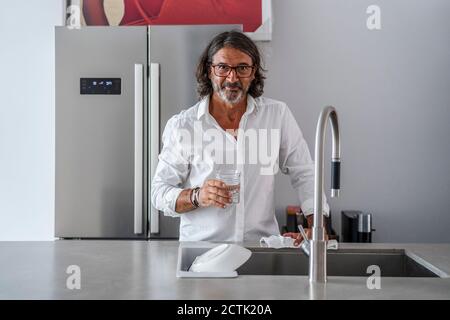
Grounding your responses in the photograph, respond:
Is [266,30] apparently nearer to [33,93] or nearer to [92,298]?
[33,93]

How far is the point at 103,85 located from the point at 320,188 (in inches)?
69.3

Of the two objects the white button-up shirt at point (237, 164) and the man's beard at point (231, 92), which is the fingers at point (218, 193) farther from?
the man's beard at point (231, 92)

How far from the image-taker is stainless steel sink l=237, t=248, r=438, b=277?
1825 mm

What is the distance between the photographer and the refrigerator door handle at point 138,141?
2781 millimetres

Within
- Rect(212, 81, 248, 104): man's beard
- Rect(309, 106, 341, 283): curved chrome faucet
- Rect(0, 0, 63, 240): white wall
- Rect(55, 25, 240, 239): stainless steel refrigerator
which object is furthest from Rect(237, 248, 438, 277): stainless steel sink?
Rect(0, 0, 63, 240): white wall

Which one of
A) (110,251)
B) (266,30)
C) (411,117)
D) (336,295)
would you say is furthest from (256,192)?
(411,117)

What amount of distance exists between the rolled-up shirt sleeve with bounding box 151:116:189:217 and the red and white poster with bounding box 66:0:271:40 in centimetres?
106

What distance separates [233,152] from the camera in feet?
7.38

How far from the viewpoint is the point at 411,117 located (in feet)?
11.0

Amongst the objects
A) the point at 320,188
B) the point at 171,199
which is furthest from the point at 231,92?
the point at 320,188

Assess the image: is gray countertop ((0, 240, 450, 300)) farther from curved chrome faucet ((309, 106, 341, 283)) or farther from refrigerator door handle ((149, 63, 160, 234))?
refrigerator door handle ((149, 63, 160, 234))

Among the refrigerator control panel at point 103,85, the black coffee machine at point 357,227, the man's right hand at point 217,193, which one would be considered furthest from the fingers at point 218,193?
the black coffee machine at point 357,227

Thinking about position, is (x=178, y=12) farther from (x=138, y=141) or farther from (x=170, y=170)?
(x=170, y=170)

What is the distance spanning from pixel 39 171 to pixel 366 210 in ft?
6.78
